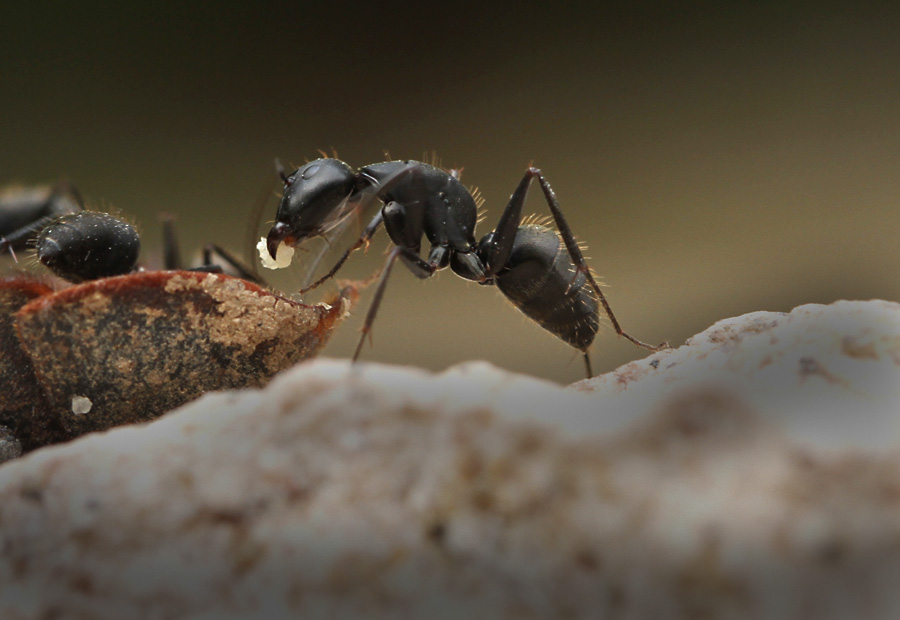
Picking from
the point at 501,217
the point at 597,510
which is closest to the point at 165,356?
the point at 597,510

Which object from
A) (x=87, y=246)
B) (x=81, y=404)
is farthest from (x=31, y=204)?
(x=81, y=404)

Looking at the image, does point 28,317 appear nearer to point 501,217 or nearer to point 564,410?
point 564,410

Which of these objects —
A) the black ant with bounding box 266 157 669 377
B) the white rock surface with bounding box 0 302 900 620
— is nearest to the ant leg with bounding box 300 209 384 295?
the black ant with bounding box 266 157 669 377

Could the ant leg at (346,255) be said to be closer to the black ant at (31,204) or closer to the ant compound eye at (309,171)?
the ant compound eye at (309,171)

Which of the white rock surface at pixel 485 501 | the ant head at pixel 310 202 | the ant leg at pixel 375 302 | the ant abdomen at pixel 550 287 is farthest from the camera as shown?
the ant abdomen at pixel 550 287

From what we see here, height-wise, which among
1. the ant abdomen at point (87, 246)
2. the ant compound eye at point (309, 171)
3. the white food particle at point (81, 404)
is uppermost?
the ant compound eye at point (309, 171)

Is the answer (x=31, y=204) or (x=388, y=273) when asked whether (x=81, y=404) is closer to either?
(x=388, y=273)

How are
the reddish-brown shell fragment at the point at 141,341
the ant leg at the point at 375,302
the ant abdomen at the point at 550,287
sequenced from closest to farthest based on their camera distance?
the reddish-brown shell fragment at the point at 141,341 → the ant leg at the point at 375,302 → the ant abdomen at the point at 550,287

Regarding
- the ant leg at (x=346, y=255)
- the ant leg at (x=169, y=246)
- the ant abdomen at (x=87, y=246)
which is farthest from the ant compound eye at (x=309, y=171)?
the ant leg at (x=169, y=246)
